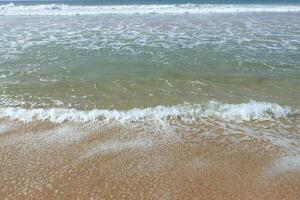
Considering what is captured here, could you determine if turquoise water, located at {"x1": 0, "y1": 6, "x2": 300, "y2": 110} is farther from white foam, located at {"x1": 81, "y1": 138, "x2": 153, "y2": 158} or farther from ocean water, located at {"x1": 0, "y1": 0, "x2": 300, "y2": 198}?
white foam, located at {"x1": 81, "y1": 138, "x2": 153, "y2": 158}

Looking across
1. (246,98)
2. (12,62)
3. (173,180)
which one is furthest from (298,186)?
(12,62)

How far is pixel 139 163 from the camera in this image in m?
5.55

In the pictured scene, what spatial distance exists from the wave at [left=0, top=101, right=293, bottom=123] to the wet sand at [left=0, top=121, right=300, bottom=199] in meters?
0.33

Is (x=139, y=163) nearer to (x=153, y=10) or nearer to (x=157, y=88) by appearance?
(x=157, y=88)

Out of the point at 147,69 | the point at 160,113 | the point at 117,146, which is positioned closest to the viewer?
the point at 117,146

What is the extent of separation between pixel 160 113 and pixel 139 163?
1.94 meters

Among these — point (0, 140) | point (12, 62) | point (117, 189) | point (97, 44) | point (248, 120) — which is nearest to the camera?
point (117, 189)

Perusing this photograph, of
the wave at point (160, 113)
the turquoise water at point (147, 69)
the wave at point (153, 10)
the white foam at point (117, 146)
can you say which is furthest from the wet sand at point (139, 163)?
the wave at point (153, 10)

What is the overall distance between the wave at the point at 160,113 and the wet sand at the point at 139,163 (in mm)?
331

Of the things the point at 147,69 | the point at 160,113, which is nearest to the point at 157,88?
the point at 160,113

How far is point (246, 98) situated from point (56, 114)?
4.18 metres

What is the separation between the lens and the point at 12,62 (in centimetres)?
1168

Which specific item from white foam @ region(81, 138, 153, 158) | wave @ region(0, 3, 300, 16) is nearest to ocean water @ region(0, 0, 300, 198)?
white foam @ region(81, 138, 153, 158)

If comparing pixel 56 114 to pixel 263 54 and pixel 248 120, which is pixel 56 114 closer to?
pixel 248 120
